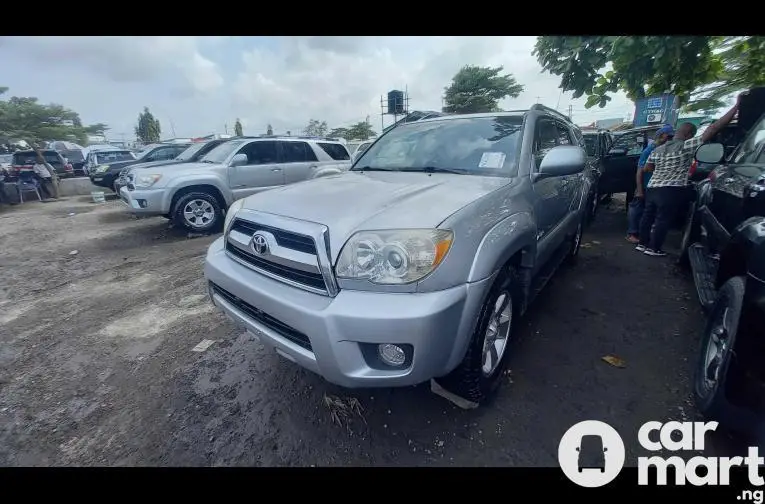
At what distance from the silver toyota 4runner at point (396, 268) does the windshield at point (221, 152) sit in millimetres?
5201

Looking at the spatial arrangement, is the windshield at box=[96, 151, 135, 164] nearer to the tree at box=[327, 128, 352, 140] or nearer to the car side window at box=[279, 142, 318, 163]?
the car side window at box=[279, 142, 318, 163]

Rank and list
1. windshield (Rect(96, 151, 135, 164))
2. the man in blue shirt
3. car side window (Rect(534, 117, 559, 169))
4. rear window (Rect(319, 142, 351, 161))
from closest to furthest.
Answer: car side window (Rect(534, 117, 559, 169)), the man in blue shirt, rear window (Rect(319, 142, 351, 161)), windshield (Rect(96, 151, 135, 164))

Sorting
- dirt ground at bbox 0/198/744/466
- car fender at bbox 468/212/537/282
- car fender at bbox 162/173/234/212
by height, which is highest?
car fender at bbox 162/173/234/212

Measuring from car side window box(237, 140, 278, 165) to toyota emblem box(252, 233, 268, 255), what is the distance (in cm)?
565

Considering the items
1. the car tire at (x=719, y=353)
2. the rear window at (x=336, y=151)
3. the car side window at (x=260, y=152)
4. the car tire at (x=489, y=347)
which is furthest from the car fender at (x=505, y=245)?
the rear window at (x=336, y=151)

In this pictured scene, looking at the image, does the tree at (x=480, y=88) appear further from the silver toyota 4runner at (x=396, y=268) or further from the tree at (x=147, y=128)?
the tree at (x=147, y=128)

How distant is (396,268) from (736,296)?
170 cm

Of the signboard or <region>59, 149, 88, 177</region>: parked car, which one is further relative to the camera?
<region>59, 149, 88, 177</region>: parked car

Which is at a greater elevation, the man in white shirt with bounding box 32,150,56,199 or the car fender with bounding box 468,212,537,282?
the man in white shirt with bounding box 32,150,56,199

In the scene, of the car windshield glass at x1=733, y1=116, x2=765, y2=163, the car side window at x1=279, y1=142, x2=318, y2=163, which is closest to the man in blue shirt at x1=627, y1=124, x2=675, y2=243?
the car windshield glass at x1=733, y1=116, x2=765, y2=163

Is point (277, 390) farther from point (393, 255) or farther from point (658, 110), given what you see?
point (658, 110)

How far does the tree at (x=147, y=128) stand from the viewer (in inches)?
2357

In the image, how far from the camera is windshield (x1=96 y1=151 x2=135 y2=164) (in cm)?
1402
